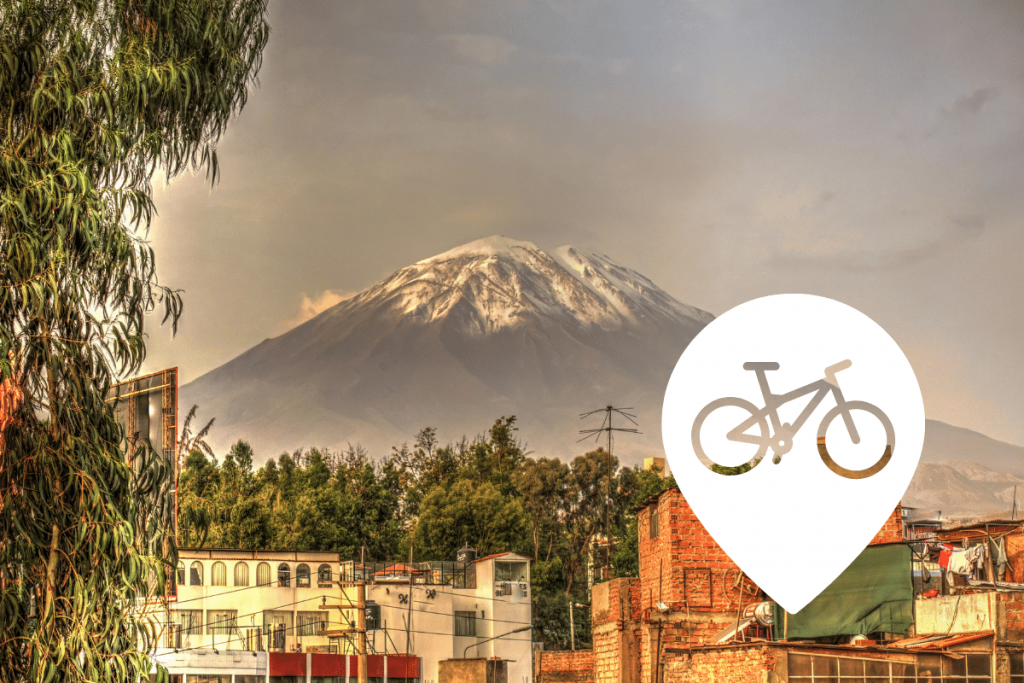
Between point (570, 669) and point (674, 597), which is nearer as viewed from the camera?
point (674, 597)

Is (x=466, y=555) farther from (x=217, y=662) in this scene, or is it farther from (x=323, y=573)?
(x=217, y=662)

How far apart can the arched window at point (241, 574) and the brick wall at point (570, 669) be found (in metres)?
19.9

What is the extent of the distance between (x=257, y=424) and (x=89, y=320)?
193 meters

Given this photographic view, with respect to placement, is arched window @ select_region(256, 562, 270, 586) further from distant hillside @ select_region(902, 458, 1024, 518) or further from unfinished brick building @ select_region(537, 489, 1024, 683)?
Result: distant hillside @ select_region(902, 458, 1024, 518)

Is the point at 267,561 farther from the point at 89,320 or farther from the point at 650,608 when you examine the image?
the point at 89,320

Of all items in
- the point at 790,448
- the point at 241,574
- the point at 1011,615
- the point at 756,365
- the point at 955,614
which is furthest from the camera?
the point at 241,574

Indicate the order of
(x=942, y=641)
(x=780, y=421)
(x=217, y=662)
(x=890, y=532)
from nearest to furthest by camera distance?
1. (x=942, y=641)
2. (x=890, y=532)
3. (x=780, y=421)
4. (x=217, y=662)

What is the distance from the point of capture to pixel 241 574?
42906 millimetres

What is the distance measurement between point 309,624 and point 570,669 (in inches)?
755

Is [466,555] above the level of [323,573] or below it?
above

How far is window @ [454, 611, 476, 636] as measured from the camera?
145ft

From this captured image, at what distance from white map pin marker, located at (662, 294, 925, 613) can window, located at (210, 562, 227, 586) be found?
61.2 ft

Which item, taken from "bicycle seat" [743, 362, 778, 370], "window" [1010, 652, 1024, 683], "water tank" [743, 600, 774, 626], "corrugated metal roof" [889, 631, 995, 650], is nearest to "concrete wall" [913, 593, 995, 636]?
"corrugated metal roof" [889, 631, 995, 650]

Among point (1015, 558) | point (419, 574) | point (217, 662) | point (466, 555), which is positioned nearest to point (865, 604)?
point (1015, 558)
